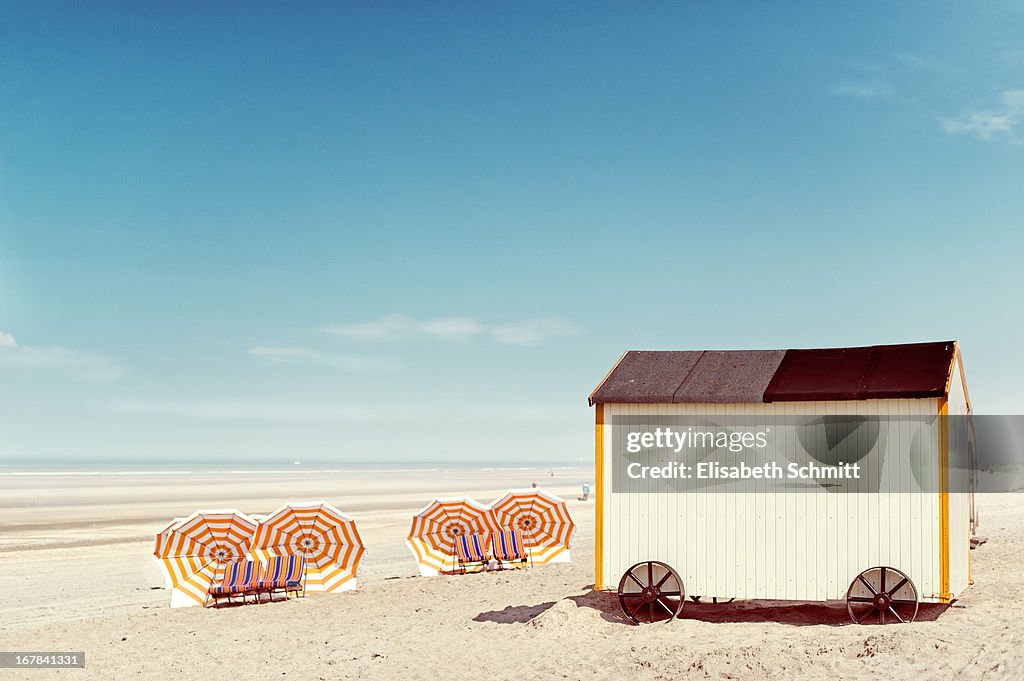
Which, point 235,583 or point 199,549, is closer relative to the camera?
point 235,583

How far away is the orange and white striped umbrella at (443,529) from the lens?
64.1ft

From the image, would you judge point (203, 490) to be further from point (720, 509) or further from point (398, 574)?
point (720, 509)

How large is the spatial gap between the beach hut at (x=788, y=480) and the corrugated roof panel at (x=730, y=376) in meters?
0.03

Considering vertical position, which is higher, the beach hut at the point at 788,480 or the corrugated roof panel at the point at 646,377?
the corrugated roof panel at the point at 646,377

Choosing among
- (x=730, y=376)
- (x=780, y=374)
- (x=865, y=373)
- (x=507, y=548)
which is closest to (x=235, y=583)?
(x=507, y=548)

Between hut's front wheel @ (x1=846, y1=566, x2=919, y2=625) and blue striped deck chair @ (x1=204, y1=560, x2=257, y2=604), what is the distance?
1014 cm

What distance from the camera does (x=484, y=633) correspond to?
44.9 feet

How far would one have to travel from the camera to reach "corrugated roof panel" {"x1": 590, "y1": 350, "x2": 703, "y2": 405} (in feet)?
44.9

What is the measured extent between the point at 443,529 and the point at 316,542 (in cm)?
322

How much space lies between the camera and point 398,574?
2059cm

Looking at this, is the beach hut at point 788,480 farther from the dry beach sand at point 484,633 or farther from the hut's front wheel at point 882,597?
the dry beach sand at point 484,633

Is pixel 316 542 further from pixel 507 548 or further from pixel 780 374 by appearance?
pixel 780 374
